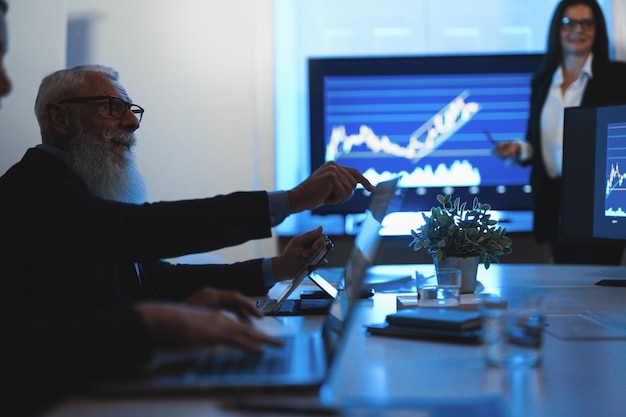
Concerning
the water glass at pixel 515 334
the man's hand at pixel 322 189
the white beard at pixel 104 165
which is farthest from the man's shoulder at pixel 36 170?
the water glass at pixel 515 334

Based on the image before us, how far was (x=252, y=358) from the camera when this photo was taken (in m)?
1.07

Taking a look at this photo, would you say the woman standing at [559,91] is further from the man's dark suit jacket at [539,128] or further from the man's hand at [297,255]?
the man's hand at [297,255]

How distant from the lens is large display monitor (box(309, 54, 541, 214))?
14.4 feet

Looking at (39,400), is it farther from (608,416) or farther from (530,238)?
(530,238)

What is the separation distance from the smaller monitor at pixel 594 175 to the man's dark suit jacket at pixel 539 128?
1305 mm

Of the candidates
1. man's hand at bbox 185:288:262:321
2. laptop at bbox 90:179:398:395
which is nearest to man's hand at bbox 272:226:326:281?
man's hand at bbox 185:288:262:321

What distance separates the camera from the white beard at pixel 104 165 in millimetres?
2148

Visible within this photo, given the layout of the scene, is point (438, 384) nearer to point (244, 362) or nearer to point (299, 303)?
point (244, 362)

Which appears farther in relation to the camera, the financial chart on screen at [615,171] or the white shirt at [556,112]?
the white shirt at [556,112]

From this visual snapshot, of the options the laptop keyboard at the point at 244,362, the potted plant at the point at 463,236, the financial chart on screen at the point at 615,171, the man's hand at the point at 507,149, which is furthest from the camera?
the man's hand at the point at 507,149

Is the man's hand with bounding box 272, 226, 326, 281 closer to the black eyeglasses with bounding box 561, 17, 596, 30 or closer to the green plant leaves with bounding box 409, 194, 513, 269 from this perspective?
the green plant leaves with bounding box 409, 194, 513, 269

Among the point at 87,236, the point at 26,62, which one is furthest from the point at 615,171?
the point at 26,62

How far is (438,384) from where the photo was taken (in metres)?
1.11

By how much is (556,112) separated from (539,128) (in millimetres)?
116
